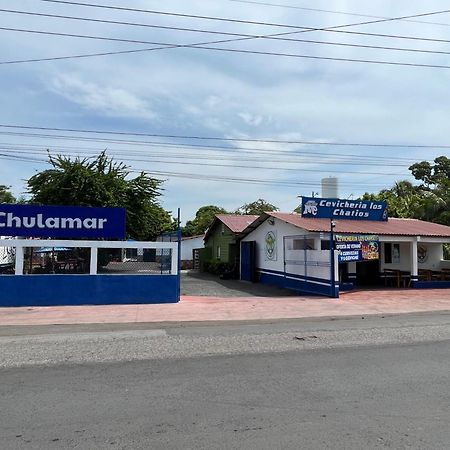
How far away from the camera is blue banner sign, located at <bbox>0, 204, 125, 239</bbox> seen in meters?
15.6

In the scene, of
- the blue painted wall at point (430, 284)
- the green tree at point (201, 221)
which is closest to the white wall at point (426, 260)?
the blue painted wall at point (430, 284)

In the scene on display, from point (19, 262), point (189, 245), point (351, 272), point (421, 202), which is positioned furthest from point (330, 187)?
point (19, 262)

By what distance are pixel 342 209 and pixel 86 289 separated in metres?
13.6

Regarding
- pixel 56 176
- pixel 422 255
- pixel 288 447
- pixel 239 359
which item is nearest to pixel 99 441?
pixel 288 447

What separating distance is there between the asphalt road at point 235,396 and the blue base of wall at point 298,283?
8959 millimetres

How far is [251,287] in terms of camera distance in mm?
23203

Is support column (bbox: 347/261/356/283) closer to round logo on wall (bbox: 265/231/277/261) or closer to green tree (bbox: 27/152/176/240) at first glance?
round logo on wall (bbox: 265/231/277/261)

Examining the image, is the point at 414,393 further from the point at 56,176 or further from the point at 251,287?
the point at 56,176

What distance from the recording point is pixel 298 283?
21.0 m

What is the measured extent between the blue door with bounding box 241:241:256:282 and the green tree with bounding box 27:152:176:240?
688cm

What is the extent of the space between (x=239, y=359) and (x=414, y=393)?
9.32ft

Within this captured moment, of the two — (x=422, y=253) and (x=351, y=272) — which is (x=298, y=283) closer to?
(x=351, y=272)

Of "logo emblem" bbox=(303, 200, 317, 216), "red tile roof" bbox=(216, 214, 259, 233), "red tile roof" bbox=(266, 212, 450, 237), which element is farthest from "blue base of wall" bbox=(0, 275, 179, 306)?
"red tile roof" bbox=(216, 214, 259, 233)

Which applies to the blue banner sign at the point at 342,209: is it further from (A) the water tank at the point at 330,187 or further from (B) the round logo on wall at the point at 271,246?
(A) the water tank at the point at 330,187
